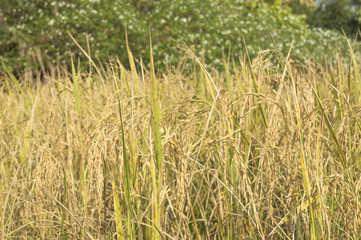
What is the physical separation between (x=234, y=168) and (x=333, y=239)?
36 centimetres

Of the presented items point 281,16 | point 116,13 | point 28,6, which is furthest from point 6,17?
point 281,16

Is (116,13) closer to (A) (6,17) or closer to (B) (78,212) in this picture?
(A) (6,17)

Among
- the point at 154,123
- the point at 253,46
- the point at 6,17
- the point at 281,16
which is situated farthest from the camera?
the point at 281,16

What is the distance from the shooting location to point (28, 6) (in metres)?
7.79

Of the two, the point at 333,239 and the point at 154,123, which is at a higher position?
the point at 154,123

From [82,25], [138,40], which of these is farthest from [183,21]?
[82,25]

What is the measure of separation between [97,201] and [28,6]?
739cm

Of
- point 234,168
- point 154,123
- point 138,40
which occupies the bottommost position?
point 138,40

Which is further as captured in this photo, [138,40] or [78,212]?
[138,40]

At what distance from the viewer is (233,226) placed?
130 centimetres

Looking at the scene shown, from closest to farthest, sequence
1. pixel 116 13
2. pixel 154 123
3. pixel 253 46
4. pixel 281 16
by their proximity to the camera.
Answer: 1. pixel 154 123
2. pixel 253 46
3. pixel 116 13
4. pixel 281 16

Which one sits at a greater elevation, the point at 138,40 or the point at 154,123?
the point at 154,123

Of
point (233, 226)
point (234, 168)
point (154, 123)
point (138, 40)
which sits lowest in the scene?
point (138, 40)

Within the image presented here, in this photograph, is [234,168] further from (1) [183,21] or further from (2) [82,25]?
(2) [82,25]
